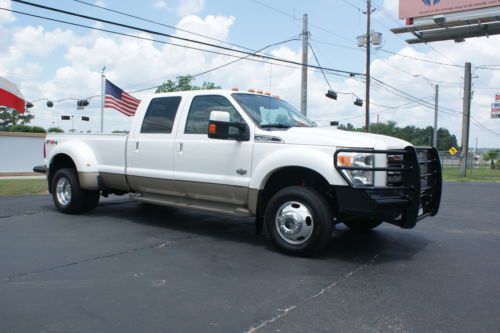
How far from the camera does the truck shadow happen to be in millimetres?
5770

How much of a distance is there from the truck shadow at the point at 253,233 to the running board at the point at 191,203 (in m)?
0.50

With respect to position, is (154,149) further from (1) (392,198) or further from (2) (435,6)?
(2) (435,6)

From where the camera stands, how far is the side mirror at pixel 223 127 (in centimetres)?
568

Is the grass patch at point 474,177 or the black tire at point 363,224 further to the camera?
the grass patch at point 474,177

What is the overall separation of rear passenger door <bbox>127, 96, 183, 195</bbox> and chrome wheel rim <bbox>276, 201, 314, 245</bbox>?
1942 mm

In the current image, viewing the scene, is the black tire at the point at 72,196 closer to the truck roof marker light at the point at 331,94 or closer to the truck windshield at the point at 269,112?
the truck windshield at the point at 269,112

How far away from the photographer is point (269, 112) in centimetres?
631

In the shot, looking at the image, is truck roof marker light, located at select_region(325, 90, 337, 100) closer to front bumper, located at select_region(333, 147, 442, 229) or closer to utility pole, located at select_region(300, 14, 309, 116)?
utility pole, located at select_region(300, 14, 309, 116)

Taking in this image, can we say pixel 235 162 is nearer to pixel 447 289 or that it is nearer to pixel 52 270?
pixel 52 270

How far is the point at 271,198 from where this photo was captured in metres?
5.74

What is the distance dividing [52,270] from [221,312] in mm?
2143

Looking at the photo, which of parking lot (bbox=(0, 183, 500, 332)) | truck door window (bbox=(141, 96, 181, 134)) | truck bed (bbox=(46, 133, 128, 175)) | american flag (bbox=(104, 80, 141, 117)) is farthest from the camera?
american flag (bbox=(104, 80, 141, 117))

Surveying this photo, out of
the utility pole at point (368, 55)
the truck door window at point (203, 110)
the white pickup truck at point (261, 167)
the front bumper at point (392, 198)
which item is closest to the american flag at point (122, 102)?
the white pickup truck at point (261, 167)

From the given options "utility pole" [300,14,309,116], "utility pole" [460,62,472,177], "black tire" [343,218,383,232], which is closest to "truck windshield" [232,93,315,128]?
"black tire" [343,218,383,232]
